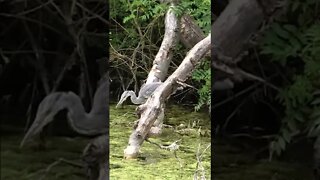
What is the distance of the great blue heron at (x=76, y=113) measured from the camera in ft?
5.56

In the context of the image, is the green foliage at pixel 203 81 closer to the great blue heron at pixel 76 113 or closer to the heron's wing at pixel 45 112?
the great blue heron at pixel 76 113

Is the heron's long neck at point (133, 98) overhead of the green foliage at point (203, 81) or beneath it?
beneath

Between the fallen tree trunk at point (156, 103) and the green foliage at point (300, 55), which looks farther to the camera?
the fallen tree trunk at point (156, 103)

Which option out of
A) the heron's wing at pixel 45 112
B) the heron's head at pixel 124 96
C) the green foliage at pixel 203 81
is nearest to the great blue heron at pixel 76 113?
the heron's wing at pixel 45 112

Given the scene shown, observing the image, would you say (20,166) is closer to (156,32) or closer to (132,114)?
(132,114)

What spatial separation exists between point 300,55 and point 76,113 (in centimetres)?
80

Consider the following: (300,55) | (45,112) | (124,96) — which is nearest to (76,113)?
(45,112)

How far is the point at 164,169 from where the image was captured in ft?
7.54

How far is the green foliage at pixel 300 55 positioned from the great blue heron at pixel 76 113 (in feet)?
1.95

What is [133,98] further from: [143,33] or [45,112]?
[45,112]

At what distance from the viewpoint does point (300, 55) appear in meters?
1.75

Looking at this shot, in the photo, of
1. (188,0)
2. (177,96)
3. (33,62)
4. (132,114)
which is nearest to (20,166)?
(33,62)

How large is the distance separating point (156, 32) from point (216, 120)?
63 cm

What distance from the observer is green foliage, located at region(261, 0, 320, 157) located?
1.74m
